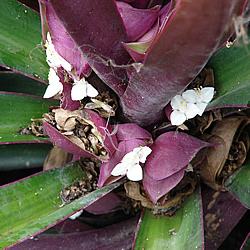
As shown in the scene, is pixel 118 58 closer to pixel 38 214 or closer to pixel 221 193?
pixel 38 214

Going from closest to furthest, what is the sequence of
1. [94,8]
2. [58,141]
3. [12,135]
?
1. [94,8]
2. [58,141]
3. [12,135]

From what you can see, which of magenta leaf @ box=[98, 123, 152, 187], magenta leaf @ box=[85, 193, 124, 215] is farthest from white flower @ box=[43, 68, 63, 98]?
magenta leaf @ box=[85, 193, 124, 215]

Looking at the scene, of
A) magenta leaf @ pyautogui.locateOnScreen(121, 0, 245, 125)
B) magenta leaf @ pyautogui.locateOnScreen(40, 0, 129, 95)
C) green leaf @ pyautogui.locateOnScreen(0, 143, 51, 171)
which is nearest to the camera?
magenta leaf @ pyautogui.locateOnScreen(121, 0, 245, 125)

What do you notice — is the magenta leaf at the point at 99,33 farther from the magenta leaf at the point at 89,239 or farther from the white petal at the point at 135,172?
the magenta leaf at the point at 89,239

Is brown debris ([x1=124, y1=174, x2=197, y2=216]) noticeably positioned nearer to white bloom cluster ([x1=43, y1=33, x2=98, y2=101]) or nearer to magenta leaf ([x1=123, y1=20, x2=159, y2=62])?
white bloom cluster ([x1=43, y1=33, x2=98, y2=101])

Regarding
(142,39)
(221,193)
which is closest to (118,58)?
(142,39)

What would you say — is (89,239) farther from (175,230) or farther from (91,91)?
(91,91)
